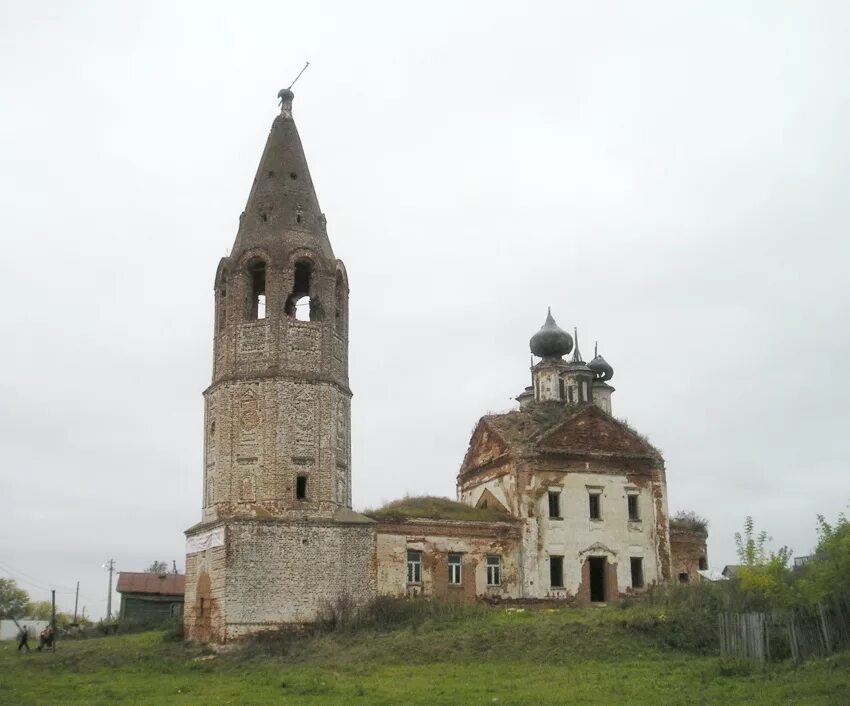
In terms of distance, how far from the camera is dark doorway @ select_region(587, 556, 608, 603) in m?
35.5

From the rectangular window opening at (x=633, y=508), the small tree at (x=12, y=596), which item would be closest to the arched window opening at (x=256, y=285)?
the rectangular window opening at (x=633, y=508)

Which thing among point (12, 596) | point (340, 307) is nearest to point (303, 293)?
point (340, 307)

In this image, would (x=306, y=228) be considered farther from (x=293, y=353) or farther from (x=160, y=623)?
(x=160, y=623)

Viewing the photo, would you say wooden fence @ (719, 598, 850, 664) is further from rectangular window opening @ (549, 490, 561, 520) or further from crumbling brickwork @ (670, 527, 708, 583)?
crumbling brickwork @ (670, 527, 708, 583)

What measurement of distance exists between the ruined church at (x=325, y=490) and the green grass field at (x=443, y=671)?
7.12 ft

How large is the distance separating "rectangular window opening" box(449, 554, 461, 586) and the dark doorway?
201 inches

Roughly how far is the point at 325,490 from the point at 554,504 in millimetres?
9068

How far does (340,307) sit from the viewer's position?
33.2 meters

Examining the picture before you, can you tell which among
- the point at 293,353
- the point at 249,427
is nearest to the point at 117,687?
the point at 249,427

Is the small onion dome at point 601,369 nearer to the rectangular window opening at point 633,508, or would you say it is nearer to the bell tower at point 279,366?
the rectangular window opening at point 633,508

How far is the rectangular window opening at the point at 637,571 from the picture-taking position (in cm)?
3588

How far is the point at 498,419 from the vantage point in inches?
1490

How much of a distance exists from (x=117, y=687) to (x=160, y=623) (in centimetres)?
2475

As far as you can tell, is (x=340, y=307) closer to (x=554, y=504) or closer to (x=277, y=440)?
(x=277, y=440)
